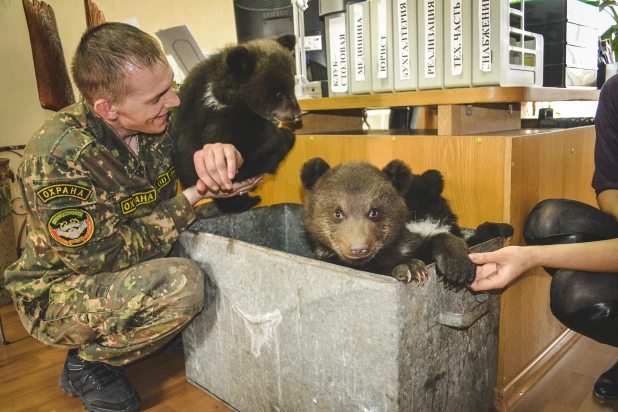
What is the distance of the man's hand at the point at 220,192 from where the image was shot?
2035 mm

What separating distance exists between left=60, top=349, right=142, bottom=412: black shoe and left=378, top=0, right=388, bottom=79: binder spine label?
175 centimetres

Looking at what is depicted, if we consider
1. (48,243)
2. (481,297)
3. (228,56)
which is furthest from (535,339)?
(48,243)

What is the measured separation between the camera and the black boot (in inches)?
72.7

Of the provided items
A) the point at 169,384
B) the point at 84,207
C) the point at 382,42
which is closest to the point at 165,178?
the point at 84,207

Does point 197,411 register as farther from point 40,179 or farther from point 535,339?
point 535,339

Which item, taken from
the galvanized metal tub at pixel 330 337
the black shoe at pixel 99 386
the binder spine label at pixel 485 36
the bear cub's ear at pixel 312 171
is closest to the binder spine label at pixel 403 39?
the binder spine label at pixel 485 36

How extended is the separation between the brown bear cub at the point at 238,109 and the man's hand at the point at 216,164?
0.15m

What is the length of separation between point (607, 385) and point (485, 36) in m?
1.43

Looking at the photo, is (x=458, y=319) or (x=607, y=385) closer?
(x=458, y=319)

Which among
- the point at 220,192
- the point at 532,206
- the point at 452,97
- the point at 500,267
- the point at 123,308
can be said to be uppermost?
the point at 452,97

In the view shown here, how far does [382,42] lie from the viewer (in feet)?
7.25

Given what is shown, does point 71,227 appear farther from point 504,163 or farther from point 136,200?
point 504,163

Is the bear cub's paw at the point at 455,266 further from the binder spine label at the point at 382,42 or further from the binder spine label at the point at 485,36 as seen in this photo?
the binder spine label at the point at 382,42

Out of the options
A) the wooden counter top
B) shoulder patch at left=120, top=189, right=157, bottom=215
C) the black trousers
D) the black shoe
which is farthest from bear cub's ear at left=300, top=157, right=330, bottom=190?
the black shoe
